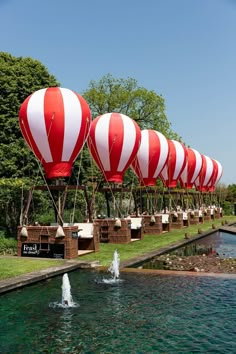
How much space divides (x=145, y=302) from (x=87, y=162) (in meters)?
20.0

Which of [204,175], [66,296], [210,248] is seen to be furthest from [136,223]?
[204,175]

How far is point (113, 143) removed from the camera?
2153 cm

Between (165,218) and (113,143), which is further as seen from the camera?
(165,218)

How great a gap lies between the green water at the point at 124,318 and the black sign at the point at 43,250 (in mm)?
3886

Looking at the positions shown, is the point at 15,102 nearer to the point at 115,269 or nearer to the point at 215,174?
the point at 115,269

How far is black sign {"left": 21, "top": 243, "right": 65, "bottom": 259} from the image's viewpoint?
1581 cm

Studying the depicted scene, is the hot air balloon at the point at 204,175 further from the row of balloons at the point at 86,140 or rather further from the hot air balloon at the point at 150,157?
the hot air balloon at the point at 150,157

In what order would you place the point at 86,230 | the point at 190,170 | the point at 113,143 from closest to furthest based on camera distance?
the point at 86,230 → the point at 113,143 → the point at 190,170

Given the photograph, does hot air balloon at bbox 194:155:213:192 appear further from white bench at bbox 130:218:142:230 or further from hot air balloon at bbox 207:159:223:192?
white bench at bbox 130:218:142:230

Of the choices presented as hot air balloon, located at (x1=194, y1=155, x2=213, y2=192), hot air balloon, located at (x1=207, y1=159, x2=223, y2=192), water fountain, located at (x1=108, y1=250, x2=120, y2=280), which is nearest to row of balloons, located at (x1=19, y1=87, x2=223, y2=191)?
water fountain, located at (x1=108, y1=250, x2=120, y2=280)

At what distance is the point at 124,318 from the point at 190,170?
99.5 feet

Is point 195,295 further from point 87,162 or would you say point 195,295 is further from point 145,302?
point 87,162

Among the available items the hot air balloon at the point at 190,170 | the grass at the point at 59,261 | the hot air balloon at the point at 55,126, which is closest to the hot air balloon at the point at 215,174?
the hot air balloon at the point at 190,170

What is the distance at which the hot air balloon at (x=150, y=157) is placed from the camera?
86.5ft
